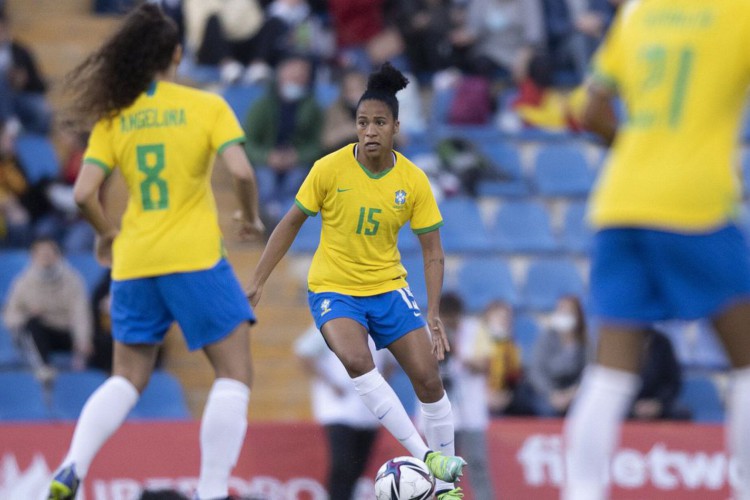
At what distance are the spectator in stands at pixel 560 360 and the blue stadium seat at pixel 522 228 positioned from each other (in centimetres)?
199

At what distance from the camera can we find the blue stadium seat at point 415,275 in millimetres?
12508

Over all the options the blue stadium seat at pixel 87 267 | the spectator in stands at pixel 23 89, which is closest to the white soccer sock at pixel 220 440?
the blue stadium seat at pixel 87 267

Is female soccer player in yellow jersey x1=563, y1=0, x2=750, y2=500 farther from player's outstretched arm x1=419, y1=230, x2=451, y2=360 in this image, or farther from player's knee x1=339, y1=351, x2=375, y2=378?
player's knee x1=339, y1=351, x2=375, y2=378

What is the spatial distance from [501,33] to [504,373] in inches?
217

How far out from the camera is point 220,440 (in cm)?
629

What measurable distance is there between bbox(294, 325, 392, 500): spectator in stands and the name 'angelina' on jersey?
3.43 metres

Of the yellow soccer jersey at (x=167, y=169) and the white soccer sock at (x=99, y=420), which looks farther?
the yellow soccer jersey at (x=167, y=169)

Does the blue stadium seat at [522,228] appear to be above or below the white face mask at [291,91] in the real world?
below

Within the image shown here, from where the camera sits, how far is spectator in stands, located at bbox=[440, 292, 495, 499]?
32.8 feet

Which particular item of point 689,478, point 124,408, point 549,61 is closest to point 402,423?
point 124,408

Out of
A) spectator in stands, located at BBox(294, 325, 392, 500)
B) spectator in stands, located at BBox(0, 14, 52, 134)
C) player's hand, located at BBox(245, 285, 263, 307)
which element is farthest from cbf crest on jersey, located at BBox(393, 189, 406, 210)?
spectator in stands, located at BBox(0, 14, 52, 134)

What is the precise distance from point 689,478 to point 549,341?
5.84 ft

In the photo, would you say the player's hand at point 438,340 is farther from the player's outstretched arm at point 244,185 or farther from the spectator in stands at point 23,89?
the spectator in stands at point 23,89

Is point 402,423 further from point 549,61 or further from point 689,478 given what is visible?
point 549,61
